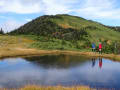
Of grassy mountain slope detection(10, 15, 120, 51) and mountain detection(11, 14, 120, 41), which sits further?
mountain detection(11, 14, 120, 41)

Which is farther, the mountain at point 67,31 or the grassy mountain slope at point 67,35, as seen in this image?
the mountain at point 67,31

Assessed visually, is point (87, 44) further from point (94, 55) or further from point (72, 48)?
point (94, 55)

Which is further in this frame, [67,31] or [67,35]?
[67,31]

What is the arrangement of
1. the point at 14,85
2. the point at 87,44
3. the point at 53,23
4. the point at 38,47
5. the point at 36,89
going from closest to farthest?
1. the point at 36,89
2. the point at 14,85
3. the point at 38,47
4. the point at 87,44
5. the point at 53,23

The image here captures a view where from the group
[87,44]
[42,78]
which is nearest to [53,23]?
[87,44]

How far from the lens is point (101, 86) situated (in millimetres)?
22234

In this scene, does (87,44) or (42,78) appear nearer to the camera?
(42,78)

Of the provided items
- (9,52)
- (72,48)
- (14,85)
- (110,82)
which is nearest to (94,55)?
(72,48)

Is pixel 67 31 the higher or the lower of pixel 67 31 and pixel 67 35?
the higher

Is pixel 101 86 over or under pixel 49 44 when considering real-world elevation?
under

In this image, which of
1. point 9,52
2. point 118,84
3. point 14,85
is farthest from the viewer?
point 9,52

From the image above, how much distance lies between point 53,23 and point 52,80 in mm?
122520

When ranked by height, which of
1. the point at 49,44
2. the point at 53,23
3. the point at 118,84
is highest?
the point at 53,23

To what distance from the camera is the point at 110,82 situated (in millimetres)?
24391
